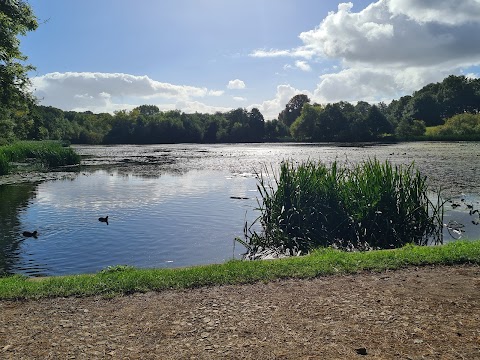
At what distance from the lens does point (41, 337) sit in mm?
5594

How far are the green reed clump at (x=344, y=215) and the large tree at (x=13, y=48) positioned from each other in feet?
47.2

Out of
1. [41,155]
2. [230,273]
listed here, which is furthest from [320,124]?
[230,273]

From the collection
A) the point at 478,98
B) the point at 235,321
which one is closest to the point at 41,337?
the point at 235,321

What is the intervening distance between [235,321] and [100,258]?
25.2ft

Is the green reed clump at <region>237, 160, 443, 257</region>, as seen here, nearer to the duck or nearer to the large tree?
the duck

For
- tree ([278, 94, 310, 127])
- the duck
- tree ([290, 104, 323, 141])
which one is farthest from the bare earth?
tree ([278, 94, 310, 127])

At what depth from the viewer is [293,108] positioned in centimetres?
17838

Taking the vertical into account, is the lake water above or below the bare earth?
below

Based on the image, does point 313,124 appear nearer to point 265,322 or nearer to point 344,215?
point 344,215

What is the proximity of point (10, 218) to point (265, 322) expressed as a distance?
15846mm

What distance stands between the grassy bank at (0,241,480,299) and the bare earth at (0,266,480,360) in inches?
13.9

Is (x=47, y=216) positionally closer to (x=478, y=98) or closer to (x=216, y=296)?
(x=216, y=296)

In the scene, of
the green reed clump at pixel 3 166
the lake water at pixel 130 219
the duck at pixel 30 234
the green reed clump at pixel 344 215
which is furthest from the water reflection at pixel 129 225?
the green reed clump at pixel 3 166

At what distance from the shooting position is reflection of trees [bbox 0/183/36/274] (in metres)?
12.5
